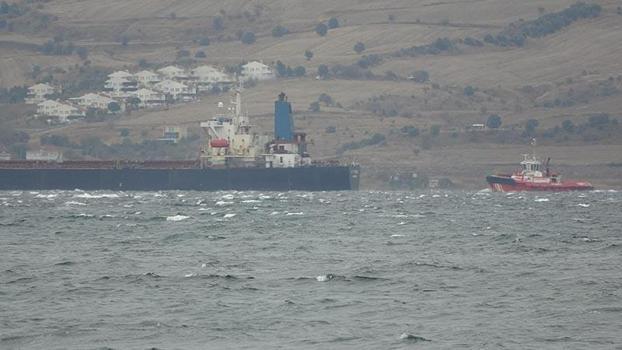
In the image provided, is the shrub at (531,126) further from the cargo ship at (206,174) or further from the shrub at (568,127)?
the cargo ship at (206,174)

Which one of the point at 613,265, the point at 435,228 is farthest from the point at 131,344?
the point at 435,228

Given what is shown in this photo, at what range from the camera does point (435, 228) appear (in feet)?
242

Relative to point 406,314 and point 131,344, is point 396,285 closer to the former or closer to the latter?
point 406,314

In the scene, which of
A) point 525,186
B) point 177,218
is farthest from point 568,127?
point 177,218

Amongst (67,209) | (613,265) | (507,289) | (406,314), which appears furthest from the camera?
(67,209)

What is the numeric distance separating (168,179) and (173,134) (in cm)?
5197

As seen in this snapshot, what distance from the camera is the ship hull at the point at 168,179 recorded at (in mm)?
140625

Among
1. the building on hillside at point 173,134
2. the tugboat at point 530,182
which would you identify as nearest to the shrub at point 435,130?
the building on hillside at point 173,134

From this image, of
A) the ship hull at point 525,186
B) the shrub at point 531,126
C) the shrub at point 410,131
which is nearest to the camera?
the ship hull at point 525,186

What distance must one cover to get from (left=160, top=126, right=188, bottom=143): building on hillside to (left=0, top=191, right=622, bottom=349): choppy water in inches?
4388

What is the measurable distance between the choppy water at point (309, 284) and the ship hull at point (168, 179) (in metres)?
60.0

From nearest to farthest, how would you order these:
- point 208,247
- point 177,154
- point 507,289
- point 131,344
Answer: point 131,344
point 507,289
point 208,247
point 177,154

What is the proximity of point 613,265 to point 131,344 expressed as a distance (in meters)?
21.1

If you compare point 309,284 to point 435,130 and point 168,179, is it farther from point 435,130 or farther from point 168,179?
point 435,130
